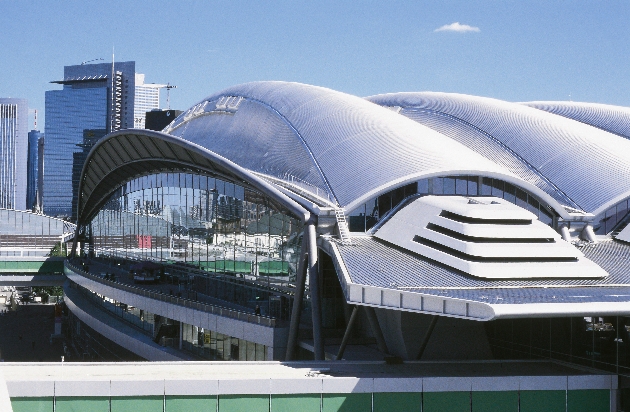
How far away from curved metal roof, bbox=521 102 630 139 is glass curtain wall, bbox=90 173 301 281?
22455 mm

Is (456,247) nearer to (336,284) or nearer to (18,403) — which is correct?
(336,284)

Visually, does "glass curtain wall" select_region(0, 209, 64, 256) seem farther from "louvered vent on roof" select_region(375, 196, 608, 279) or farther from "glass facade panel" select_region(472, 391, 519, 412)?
"glass facade panel" select_region(472, 391, 519, 412)

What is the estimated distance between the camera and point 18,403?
2403cm

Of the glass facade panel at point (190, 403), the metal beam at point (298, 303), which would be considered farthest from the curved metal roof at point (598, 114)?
the glass facade panel at point (190, 403)

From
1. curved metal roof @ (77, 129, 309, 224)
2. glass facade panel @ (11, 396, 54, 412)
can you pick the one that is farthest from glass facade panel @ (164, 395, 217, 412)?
curved metal roof @ (77, 129, 309, 224)

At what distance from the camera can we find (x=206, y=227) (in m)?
53.8

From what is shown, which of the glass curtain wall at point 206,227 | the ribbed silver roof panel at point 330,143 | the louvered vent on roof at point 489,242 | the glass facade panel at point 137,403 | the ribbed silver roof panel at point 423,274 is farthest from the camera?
the glass curtain wall at point 206,227

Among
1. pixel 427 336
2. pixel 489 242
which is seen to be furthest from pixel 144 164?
pixel 427 336

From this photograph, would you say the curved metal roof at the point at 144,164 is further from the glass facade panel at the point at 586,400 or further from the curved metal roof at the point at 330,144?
the glass facade panel at the point at 586,400

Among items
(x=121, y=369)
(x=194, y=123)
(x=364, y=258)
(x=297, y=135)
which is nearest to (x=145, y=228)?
(x=194, y=123)

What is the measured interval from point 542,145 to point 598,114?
1088 cm

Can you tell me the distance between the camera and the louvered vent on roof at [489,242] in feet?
105

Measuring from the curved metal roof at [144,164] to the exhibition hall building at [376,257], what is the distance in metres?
0.24

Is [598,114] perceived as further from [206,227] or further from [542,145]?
[206,227]
